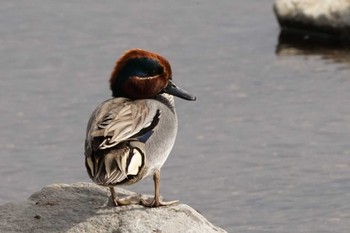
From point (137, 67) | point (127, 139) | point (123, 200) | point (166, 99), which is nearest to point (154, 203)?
point (123, 200)

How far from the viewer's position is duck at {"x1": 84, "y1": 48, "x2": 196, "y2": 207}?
749cm

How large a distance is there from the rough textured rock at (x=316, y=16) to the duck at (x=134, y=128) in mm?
5770

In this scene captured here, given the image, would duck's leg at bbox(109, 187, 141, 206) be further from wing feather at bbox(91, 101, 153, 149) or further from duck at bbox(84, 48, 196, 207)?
wing feather at bbox(91, 101, 153, 149)

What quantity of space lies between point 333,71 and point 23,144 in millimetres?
3582

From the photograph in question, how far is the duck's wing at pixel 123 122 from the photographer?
7.57 meters

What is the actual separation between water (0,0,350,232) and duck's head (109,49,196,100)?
2.04 meters

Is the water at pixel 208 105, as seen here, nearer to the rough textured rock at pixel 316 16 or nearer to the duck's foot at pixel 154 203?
the rough textured rock at pixel 316 16

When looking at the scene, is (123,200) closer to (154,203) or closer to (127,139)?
(154,203)

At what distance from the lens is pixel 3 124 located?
12.1 m

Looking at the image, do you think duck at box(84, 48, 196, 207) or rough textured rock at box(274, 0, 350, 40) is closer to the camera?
duck at box(84, 48, 196, 207)

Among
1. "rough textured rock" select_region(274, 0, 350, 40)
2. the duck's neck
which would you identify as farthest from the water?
A: the duck's neck

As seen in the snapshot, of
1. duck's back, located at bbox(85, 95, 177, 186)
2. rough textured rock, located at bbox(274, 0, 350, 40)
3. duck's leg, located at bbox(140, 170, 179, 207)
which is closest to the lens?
duck's back, located at bbox(85, 95, 177, 186)

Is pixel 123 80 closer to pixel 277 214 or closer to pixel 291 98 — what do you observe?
pixel 277 214

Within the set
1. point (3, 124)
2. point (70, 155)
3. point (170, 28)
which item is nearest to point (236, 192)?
point (70, 155)
